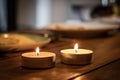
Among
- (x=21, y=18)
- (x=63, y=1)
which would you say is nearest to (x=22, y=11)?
(x=21, y=18)

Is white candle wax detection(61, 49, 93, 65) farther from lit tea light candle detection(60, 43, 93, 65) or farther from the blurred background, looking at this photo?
the blurred background

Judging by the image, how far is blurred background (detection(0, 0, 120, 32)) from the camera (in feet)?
13.6

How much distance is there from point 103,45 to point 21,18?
3.42 m

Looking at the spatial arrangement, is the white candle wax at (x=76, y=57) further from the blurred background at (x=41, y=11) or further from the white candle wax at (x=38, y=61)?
the blurred background at (x=41, y=11)

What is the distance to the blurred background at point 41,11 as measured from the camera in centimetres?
416

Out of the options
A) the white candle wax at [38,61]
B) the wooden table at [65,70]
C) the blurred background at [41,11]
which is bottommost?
the wooden table at [65,70]

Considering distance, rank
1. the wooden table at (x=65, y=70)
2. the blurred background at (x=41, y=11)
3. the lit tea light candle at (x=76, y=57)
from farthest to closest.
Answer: the blurred background at (x=41, y=11), the lit tea light candle at (x=76, y=57), the wooden table at (x=65, y=70)

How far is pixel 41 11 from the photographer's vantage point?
14.5ft

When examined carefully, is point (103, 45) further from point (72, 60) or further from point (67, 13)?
point (67, 13)

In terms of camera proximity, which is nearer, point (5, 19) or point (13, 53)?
A: point (13, 53)

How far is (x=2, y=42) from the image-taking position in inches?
37.5

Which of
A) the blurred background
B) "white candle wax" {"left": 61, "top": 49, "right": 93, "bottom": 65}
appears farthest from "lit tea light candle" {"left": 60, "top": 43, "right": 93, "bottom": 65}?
the blurred background

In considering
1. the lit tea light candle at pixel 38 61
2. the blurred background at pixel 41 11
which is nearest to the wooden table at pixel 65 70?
the lit tea light candle at pixel 38 61

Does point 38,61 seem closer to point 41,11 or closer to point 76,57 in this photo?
point 76,57
